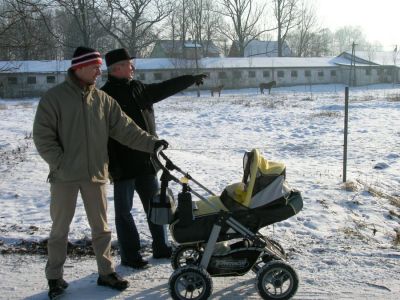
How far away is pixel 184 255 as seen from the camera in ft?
13.9

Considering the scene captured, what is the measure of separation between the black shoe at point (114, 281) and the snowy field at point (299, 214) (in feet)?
0.18

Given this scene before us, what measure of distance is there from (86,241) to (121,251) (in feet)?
2.37

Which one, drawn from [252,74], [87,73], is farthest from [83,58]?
[252,74]

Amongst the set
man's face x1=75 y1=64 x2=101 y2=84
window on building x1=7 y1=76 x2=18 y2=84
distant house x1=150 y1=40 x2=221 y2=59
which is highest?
distant house x1=150 y1=40 x2=221 y2=59

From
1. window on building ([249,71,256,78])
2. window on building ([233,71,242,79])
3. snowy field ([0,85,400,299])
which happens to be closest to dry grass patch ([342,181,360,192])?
snowy field ([0,85,400,299])

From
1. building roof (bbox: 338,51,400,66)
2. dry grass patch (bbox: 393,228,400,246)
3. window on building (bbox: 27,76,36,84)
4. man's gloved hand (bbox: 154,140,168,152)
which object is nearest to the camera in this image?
man's gloved hand (bbox: 154,140,168,152)

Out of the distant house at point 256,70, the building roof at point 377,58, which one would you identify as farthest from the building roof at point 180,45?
the building roof at point 377,58

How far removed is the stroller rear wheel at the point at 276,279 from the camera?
3.66 m

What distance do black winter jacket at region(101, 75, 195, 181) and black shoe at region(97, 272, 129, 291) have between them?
844 millimetres

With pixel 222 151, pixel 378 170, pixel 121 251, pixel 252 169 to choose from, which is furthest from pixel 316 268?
pixel 222 151

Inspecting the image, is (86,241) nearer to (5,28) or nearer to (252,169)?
(252,169)

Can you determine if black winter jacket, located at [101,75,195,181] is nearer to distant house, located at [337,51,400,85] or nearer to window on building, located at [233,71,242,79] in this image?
window on building, located at [233,71,242,79]

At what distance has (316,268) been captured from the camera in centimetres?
427

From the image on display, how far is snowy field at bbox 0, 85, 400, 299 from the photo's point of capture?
3.97 m
